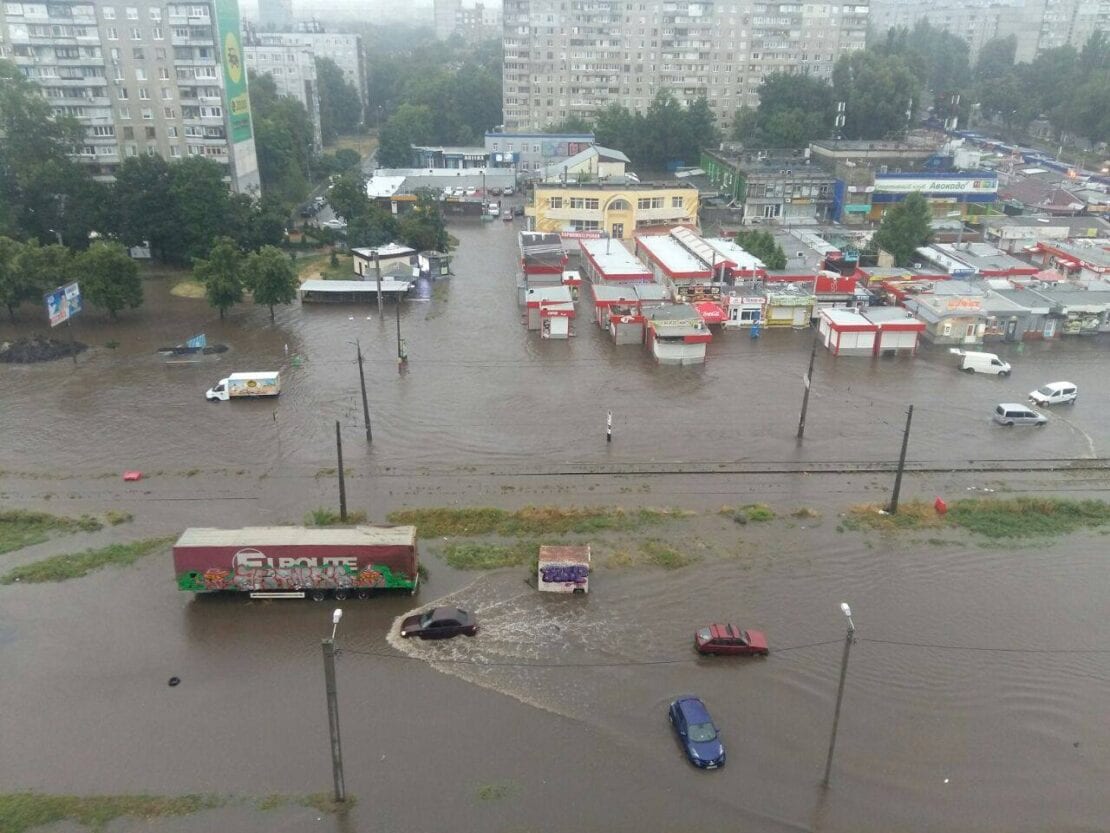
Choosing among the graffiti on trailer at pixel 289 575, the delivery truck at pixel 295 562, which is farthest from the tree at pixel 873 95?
the graffiti on trailer at pixel 289 575

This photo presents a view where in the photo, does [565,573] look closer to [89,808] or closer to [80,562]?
[89,808]

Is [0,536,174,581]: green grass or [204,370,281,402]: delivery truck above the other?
[204,370,281,402]: delivery truck

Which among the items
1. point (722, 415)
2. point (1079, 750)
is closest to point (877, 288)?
point (722, 415)

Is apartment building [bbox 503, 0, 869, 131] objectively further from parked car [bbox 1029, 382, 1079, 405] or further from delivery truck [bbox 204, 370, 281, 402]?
parked car [bbox 1029, 382, 1079, 405]

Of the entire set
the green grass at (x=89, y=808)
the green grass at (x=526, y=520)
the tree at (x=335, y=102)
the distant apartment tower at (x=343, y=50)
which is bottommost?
the green grass at (x=89, y=808)

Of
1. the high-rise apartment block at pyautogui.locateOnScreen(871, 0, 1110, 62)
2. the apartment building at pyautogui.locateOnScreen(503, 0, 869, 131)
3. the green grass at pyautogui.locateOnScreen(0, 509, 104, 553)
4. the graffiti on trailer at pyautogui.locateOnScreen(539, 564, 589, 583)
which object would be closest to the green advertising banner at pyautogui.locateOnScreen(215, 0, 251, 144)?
the apartment building at pyautogui.locateOnScreen(503, 0, 869, 131)

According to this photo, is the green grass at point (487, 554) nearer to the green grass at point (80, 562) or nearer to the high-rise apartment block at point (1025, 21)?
the green grass at point (80, 562)
